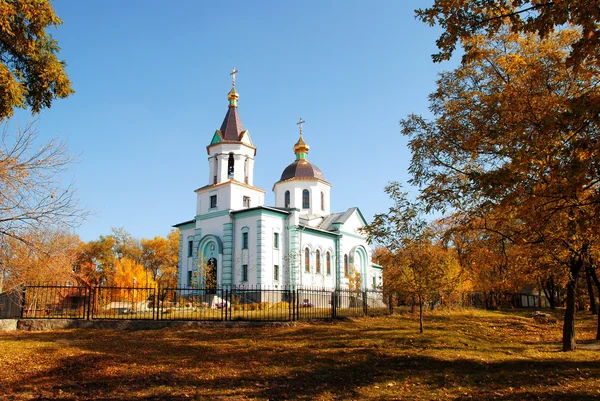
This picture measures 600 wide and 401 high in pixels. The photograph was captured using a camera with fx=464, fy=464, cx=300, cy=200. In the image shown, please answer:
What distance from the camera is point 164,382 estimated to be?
8383mm

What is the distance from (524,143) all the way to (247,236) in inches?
987

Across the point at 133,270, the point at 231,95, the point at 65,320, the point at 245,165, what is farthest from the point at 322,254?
the point at 65,320

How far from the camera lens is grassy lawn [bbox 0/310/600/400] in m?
7.91

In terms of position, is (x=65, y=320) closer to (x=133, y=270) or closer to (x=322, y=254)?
(x=322, y=254)

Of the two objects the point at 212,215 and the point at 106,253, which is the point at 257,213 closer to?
the point at 212,215

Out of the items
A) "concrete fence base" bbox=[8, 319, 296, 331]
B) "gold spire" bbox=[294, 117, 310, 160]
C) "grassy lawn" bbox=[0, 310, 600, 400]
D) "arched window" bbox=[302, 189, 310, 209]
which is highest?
"gold spire" bbox=[294, 117, 310, 160]

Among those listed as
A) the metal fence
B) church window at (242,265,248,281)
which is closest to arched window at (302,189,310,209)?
church window at (242,265,248,281)

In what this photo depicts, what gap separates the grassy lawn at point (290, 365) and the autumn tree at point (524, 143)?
2.76 m

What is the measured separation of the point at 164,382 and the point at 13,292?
361 inches

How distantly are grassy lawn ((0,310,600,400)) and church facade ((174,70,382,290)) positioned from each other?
15620 millimetres

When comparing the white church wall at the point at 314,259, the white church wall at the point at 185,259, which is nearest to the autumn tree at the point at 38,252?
the white church wall at the point at 185,259

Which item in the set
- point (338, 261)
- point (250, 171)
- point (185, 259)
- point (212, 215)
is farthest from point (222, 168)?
point (338, 261)

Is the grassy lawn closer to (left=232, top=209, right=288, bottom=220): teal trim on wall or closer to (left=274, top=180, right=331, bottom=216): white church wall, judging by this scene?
(left=232, top=209, right=288, bottom=220): teal trim on wall

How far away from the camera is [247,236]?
3105 cm
